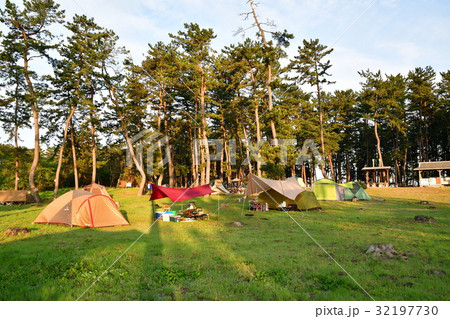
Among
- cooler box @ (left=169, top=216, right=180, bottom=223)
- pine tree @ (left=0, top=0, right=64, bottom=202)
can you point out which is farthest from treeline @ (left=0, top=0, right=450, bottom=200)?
cooler box @ (left=169, top=216, right=180, bottom=223)

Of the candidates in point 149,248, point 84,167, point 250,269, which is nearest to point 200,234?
point 149,248

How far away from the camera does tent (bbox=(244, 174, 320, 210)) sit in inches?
534

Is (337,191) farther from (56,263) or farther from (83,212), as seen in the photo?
(56,263)

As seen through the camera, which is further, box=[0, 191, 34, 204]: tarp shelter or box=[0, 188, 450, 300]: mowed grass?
box=[0, 191, 34, 204]: tarp shelter

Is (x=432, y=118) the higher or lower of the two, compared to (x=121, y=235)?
higher

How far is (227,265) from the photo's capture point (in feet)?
18.9

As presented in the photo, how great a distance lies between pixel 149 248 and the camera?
741 centimetres

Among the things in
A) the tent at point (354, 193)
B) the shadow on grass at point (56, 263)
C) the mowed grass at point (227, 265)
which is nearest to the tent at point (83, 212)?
the mowed grass at point (227, 265)
